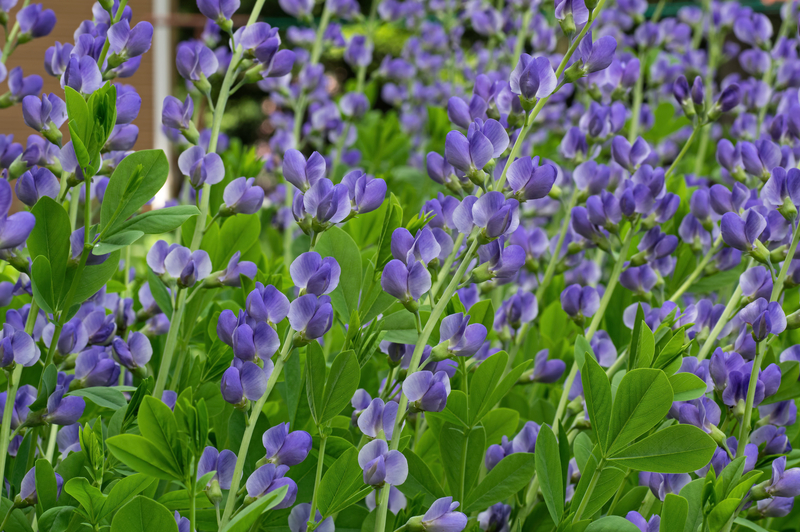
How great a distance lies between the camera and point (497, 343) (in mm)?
1070

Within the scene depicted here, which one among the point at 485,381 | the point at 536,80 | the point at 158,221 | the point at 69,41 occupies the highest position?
the point at 536,80

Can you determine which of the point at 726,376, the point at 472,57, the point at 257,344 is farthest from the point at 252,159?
the point at 472,57

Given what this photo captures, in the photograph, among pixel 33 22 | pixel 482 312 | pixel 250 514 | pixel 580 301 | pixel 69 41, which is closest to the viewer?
pixel 250 514

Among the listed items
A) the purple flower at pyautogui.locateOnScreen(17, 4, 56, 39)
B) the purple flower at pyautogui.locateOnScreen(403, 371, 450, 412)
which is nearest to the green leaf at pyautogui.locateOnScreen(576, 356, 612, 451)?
the purple flower at pyautogui.locateOnScreen(403, 371, 450, 412)

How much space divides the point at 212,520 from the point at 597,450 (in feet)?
1.10

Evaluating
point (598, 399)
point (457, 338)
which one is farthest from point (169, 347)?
point (598, 399)

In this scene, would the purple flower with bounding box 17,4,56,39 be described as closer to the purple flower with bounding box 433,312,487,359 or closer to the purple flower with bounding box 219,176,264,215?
the purple flower with bounding box 219,176,264,215

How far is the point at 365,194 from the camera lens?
0.63 metres

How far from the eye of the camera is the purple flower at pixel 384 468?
0.52 meters

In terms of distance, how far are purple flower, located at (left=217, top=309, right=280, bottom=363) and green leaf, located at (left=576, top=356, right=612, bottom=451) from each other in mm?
254

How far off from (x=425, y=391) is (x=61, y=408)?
0.33 meters

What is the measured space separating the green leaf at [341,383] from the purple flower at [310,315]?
3 centimetres

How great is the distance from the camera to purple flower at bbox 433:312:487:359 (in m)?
0.58

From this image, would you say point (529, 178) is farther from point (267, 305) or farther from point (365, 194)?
point (267, 305)
